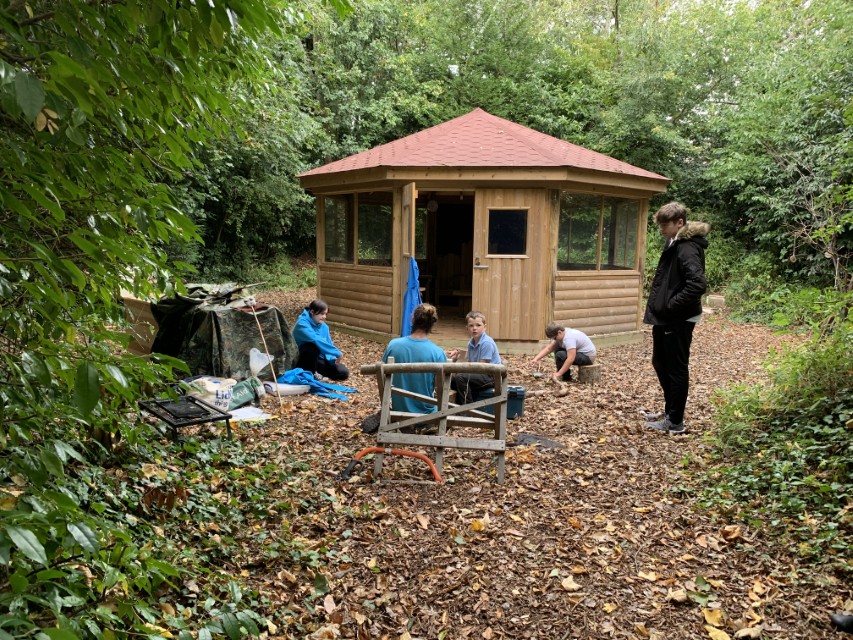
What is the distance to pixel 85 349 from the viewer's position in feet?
6.95

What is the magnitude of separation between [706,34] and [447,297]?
12.5 m

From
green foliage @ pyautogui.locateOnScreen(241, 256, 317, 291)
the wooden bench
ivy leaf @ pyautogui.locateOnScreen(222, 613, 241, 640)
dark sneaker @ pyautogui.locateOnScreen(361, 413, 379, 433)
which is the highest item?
the wooden bench

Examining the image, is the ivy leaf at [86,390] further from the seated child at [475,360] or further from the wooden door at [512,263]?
the wooden door at [512,263]

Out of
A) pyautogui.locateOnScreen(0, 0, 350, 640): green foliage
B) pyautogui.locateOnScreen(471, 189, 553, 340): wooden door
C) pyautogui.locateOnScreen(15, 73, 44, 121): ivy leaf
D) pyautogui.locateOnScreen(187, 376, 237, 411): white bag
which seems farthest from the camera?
pyautogui.locateOnScreen(471, 189, 553, 340): wooden door

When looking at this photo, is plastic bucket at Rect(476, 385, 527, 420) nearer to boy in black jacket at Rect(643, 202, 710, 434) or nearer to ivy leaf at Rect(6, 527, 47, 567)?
boy in black jacket at Rect(643, 202, 710, 434)

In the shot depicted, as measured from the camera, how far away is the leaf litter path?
2869 millimetres

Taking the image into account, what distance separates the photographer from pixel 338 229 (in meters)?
11.3

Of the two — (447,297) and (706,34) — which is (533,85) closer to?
(706,34)

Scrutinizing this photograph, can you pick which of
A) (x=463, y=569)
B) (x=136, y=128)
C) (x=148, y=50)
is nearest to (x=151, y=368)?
(x=136, y=128)

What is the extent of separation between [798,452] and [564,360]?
151 inches

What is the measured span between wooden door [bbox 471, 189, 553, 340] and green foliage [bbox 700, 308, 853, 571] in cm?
446

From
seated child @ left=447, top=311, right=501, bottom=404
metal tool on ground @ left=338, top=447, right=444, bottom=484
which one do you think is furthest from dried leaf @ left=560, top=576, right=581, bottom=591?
seated child @ left=447, top=311, right=501, bottom=404

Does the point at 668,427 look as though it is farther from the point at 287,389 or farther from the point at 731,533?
the point at 287,389

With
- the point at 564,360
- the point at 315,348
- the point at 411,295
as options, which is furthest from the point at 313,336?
the point at 564,360
